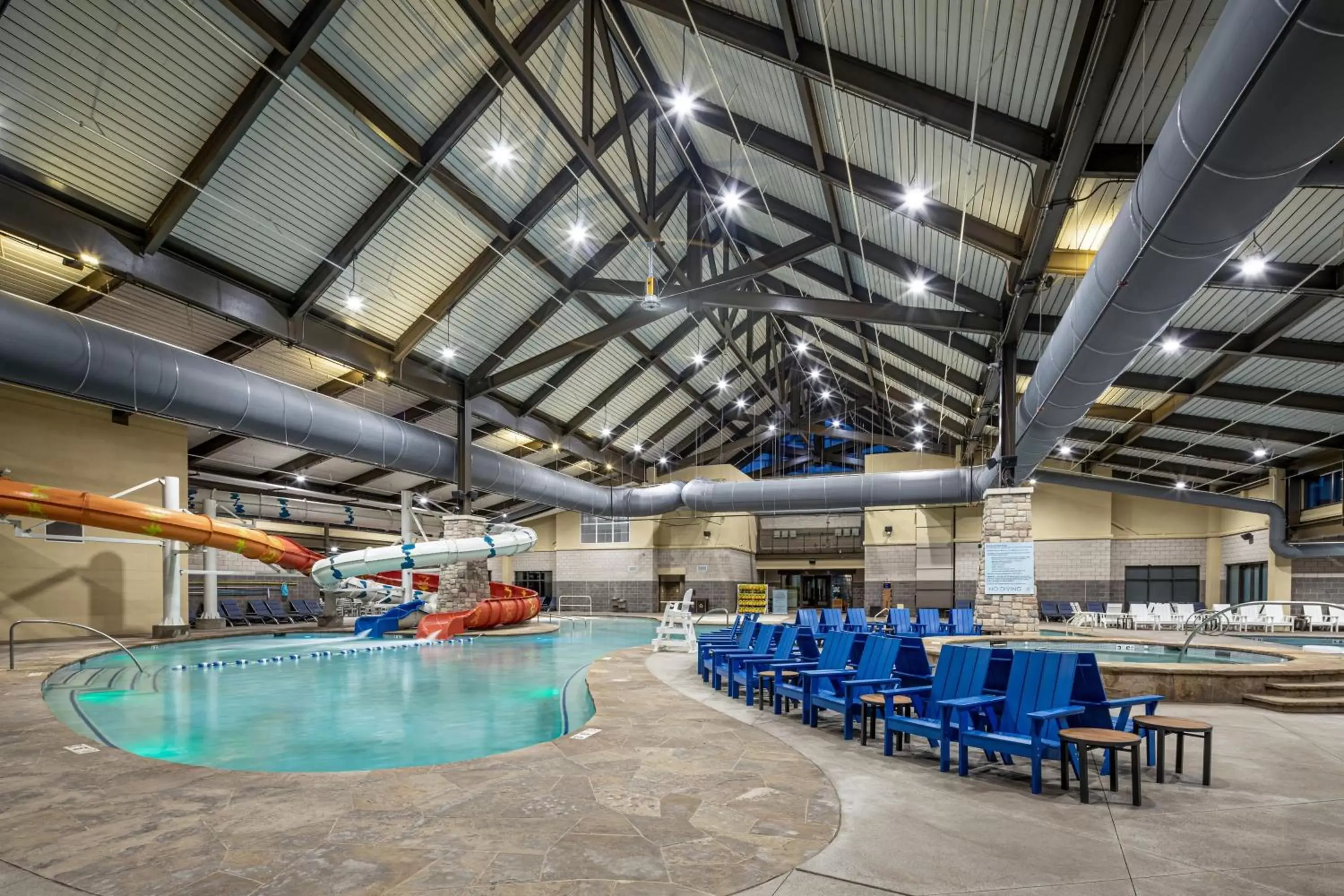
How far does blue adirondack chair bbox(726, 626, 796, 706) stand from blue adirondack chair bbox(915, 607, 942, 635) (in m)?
6.43

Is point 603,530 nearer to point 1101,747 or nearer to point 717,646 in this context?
point 717,646

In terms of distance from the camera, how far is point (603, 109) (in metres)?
13.8

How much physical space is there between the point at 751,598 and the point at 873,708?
73.3ft

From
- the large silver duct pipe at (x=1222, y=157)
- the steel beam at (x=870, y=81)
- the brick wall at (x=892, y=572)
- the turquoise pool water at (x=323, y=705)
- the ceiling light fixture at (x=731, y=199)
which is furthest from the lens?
the brick wall at (x=892, y=572)

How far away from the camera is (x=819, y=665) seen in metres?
7.25

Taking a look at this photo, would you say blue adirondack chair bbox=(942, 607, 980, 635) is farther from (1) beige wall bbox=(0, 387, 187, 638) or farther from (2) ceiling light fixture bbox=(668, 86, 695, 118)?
(1) beige wall bbox=(0, 387, 187, 638)

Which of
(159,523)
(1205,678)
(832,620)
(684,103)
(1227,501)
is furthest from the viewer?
(1227,501)

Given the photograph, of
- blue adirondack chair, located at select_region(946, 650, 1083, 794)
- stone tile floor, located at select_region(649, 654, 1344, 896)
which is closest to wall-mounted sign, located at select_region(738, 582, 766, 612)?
stone tile floor, located at select_region(649, 654, 1344, 896)

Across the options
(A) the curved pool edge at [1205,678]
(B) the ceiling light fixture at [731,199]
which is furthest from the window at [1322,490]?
(B) the ceiling light fixture at [731,199]

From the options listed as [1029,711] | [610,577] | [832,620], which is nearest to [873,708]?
[1029,711]

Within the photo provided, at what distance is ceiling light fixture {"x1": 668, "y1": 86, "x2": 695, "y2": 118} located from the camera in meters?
10.9

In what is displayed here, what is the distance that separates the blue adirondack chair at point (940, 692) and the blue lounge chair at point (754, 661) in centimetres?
218

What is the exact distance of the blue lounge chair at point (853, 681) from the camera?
235 inches

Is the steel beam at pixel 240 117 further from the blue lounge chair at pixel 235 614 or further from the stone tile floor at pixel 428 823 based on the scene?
the blue lounge chair at pixel 235 614
